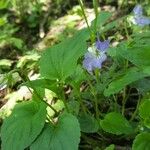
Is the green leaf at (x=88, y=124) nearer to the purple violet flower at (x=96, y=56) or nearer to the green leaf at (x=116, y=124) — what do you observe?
the green leaf at (x=116, y=124)

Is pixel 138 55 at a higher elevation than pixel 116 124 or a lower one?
higher

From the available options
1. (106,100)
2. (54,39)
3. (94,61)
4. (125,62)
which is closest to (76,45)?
(94,61)

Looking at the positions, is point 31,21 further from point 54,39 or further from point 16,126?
point 16,126

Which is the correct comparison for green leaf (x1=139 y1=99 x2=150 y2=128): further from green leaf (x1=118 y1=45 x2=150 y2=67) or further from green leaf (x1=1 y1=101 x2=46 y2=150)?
green leaf (x1=1 y1=101 x2=46 y2=150)

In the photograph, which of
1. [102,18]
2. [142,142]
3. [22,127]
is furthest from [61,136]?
[102,18]

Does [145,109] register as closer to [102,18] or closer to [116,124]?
[116,124]

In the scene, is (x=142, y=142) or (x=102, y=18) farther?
(x=102, y=18)

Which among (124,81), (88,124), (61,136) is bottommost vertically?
(88,124)
